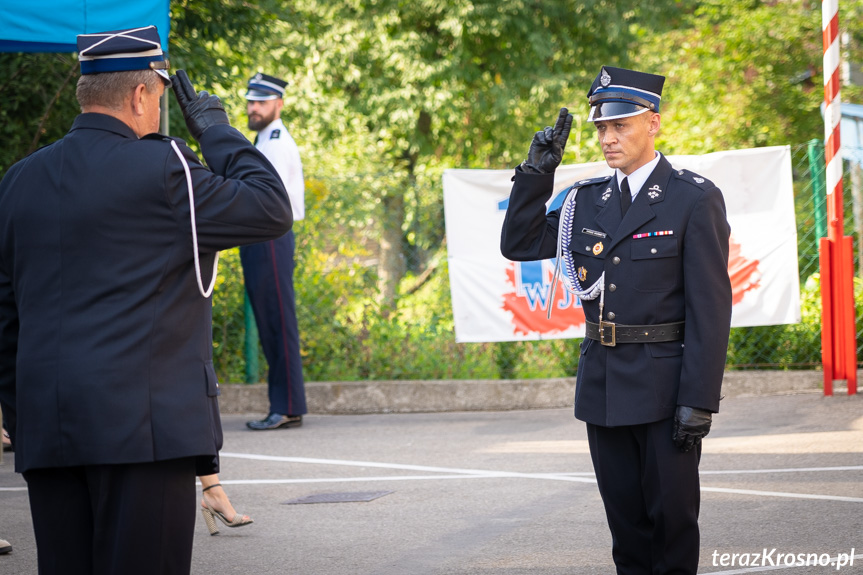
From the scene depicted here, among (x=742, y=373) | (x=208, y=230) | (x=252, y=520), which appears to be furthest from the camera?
(x=742, y=373)

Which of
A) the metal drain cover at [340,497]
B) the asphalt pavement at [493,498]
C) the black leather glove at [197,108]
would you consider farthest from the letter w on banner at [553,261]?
the black leather glove at [197,108]

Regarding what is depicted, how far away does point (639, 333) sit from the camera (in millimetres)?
3680

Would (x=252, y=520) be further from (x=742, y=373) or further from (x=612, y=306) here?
(x=742, y=373)

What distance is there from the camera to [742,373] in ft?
29.3

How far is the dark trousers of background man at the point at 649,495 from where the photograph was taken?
353 centimetres

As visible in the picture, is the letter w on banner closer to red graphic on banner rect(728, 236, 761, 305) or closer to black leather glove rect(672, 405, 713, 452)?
red graphic on banner rect(728, 236, 761, 305)

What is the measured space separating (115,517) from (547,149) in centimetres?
198

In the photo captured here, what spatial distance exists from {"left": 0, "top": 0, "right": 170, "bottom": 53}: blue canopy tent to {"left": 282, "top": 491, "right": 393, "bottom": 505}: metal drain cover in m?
3.05

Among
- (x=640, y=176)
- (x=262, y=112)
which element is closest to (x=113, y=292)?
(x=640, y=176)

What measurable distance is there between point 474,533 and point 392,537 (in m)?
0.40

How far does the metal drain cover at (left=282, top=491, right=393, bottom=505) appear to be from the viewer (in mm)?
5977

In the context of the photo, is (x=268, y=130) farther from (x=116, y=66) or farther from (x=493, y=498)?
(x=116, y=66)

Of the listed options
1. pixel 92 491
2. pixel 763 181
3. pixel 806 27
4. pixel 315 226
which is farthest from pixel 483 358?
pixel 806 27

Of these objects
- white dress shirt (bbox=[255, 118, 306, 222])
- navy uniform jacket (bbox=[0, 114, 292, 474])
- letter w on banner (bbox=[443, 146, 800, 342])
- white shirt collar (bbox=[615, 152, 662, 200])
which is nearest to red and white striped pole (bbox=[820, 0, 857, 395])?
letter w on banner (bbox=[443, 146, 800, 342])
